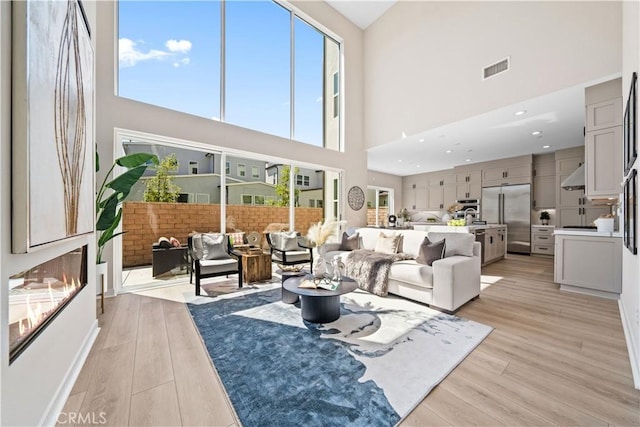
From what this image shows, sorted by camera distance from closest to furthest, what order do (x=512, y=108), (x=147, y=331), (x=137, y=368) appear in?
(x=137, y=368) → (x=147, y=331) → (x=512, y=108)

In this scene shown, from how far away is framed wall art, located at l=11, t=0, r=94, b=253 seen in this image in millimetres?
1090

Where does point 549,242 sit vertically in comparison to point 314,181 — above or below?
below

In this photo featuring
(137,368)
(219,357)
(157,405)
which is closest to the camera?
(157,405)

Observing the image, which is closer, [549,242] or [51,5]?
[51,5]

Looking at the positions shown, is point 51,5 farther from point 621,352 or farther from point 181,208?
point 621,352

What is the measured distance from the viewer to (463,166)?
8406 millimetres

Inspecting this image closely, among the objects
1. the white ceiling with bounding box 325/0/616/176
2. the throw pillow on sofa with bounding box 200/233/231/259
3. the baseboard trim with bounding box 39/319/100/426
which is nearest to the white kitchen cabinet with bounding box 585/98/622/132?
the white ceiling with bounding box 325/0/616/176

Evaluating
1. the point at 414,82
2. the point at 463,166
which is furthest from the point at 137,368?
the point at 463,166

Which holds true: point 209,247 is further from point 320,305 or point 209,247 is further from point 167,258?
point 320,305

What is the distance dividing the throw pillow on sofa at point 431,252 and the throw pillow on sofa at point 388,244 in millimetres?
652

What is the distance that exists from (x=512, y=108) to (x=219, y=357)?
514 centimetres

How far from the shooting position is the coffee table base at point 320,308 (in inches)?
101

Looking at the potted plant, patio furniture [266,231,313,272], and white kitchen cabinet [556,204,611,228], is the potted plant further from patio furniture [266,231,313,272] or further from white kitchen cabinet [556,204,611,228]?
patio furniture [266,231,313,272]

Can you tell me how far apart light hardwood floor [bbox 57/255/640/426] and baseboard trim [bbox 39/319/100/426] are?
45 mm
